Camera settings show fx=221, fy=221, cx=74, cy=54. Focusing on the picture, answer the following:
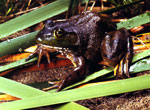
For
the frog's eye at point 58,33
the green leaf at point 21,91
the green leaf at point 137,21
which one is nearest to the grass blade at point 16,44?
the frog's eye at point 58,33

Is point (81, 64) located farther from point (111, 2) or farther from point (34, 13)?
point (111, 2)

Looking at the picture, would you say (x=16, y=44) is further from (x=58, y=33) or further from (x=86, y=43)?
(x=86, y=43)

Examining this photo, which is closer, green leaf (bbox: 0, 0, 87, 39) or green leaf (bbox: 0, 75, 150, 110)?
green leaf (bbox: 0, 75, 150, 110)

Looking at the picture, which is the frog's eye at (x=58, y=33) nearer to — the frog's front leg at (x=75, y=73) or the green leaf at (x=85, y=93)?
the frog's front leg at (x=75, y=73)

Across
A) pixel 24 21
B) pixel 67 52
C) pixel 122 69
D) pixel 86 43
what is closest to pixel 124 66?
pixel 122 69

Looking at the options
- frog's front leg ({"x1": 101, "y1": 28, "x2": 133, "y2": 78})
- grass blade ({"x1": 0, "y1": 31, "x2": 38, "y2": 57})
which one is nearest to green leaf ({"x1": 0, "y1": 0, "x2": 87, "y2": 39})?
grass blade ({"x1": 0, "y1": 31, "x2": 38, "y2": 57})

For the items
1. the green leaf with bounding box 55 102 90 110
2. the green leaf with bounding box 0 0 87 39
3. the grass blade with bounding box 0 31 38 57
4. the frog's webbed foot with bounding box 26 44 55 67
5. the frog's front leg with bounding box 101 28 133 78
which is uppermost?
the green leaf with bounding box 0 0 87 39

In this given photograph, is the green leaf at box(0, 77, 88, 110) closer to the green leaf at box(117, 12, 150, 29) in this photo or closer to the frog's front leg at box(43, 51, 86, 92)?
the frog's front leg at box(43, 51, 86, 92)
